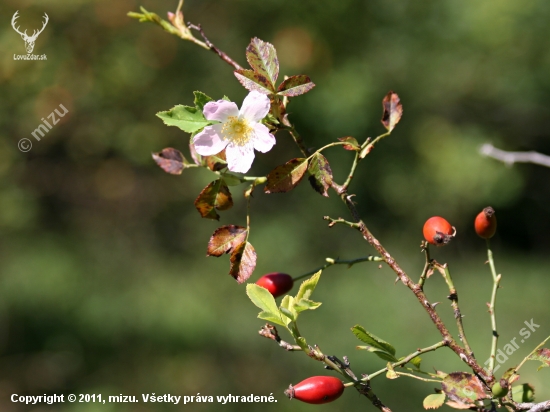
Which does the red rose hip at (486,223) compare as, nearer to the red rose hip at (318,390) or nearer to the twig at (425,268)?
the twig at (425,268)

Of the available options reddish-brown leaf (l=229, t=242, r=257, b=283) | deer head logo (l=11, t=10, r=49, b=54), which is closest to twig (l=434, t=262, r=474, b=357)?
reddish-brown leaf (l=229, t=242, r=257, b=283)

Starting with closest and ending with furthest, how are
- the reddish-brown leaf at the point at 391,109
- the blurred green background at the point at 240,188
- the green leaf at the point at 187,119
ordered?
the green leaf at the point at 187,119 < the reddish-brown leaf at the point at 391,109 < the blurred green background at the point at 240,188

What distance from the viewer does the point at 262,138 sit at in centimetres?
66

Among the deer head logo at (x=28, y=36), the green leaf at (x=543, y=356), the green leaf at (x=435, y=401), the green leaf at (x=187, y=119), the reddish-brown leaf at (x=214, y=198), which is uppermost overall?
the deer head logo at (x=28, y=36)

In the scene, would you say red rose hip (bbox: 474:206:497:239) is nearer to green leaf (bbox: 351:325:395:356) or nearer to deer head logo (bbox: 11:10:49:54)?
green leaf (bbox: 351:325:395:356)

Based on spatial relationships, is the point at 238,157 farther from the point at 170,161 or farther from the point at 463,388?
the point at 463,388

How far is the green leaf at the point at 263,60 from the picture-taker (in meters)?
0.68

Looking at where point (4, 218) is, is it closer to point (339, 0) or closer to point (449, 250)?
point (339, 0)

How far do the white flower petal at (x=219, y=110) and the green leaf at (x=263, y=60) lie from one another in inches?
2.3

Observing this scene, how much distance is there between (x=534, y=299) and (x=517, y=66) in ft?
5.21

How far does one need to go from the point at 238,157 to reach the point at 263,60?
13 centimetres

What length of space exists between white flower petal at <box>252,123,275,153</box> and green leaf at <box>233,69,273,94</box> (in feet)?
0.14

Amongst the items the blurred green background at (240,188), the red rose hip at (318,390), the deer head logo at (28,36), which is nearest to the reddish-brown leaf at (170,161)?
the red rose hip at (318,390)

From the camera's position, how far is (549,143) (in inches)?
170
